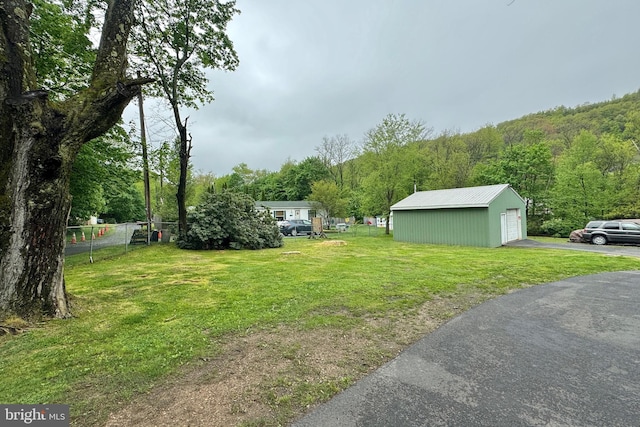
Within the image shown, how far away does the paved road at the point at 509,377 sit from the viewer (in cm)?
196

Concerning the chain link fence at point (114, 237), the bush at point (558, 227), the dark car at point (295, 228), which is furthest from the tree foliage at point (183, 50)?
the bush at point (558, 227)

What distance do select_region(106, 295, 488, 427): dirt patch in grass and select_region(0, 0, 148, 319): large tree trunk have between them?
9.20ft

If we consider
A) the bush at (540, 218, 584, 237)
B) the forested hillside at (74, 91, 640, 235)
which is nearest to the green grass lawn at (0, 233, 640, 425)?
the forested hillside at (74, 91, 640, 235)

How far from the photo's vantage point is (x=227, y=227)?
13.6 m

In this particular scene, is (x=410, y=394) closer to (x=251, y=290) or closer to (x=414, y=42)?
(x=251, y=290)

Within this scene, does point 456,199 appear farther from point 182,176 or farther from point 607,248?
point 182,176

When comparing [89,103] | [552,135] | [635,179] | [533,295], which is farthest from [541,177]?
[89,103]

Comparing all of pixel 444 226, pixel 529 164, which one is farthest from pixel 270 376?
pixel 529 164

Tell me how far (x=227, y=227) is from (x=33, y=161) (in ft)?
33.5

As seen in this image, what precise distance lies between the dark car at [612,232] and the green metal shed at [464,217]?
3020mm

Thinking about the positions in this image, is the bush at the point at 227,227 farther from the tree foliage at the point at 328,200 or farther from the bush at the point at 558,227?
the bush at the point at 558,227

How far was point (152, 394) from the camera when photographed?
216 cm

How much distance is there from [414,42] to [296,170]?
32858mm

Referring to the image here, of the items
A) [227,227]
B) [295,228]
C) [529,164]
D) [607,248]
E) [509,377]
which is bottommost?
[607,248]
